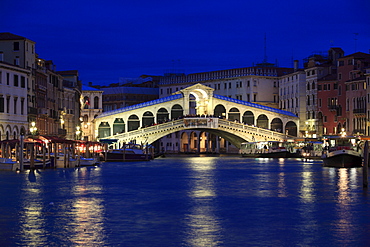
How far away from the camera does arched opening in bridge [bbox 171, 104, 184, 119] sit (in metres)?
89.9

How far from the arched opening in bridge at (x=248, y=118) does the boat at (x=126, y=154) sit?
741 inches

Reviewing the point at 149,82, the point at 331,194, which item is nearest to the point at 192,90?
the point at 149,82

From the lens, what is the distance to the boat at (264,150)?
79125 mm

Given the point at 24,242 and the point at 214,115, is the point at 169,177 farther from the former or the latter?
the point at 214,115

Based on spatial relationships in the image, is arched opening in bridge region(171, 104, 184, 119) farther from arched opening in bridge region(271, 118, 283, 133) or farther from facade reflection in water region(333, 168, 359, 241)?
facade reflection in water region(333, 168, 359, 241)

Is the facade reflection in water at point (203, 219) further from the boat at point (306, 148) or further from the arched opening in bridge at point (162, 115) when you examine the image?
the arched opening in bridge at point (162, 115)

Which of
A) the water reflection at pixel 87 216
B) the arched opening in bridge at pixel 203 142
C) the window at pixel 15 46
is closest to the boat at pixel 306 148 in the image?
the window at pixel 15 46

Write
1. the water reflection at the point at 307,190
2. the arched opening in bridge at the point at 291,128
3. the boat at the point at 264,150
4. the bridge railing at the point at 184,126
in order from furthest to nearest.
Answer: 1. the arched opening in bridge at the point at 291,128
2. the bridge railing at the point at 184,126
3. the boat at the point at 264,150
4. the water reflection at the point at 307,190

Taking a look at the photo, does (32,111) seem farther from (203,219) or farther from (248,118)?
(203,219)

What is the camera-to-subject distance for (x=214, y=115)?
88.9 m

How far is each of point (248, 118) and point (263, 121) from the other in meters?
1.75

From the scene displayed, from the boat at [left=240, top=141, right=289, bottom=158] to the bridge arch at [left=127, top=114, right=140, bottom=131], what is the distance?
A: 12257mm

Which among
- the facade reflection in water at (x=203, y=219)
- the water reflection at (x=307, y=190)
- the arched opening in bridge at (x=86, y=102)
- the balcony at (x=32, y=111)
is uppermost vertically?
the arched opening in bridge at (x=86, y=102)

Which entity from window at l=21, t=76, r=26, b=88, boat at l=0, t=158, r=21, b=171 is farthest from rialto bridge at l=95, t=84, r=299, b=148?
boat at l=0, t=158, r=21, b=171
